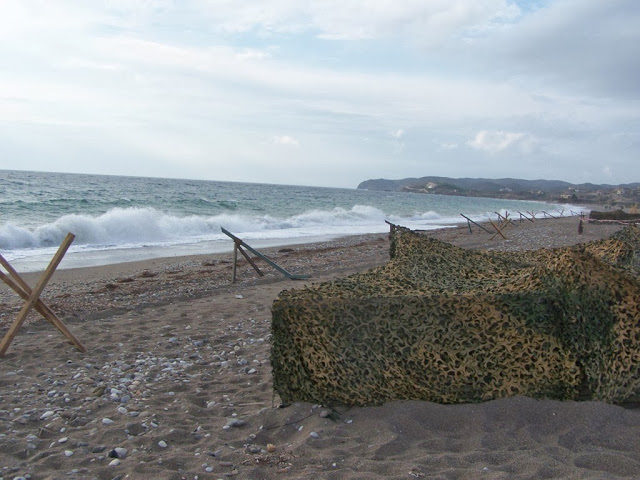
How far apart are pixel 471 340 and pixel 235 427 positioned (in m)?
1.82

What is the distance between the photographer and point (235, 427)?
386 centimetres

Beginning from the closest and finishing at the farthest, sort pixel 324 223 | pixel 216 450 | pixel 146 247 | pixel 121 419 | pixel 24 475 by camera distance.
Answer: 1. pixel 24 475
2. pixel 216 450
3. pixel 121 419
4. pixel 146 247
5. pixel 324 223

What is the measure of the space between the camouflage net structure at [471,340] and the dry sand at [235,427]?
133mm

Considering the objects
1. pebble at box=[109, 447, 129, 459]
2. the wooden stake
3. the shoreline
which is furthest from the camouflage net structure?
the shoreline

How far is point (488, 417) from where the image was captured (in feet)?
12.0

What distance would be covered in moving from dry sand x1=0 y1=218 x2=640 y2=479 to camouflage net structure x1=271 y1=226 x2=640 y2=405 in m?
0.13

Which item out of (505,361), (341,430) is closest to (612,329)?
(505,361)

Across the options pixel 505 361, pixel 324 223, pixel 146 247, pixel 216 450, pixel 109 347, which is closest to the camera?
pixel 216 450

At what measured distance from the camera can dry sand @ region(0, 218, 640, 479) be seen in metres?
3.19

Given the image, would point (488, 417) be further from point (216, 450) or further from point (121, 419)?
point (121, 419)

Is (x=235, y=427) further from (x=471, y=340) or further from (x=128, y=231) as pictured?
(x=128, y=231)

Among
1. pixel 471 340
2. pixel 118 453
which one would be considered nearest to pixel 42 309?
pixel 118 453

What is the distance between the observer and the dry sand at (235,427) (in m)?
3.19

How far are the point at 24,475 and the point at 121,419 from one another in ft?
2.83
